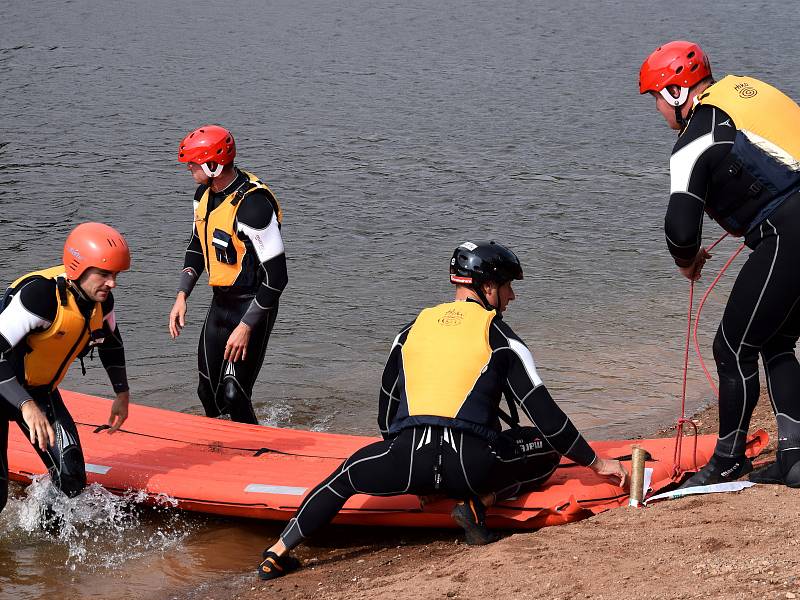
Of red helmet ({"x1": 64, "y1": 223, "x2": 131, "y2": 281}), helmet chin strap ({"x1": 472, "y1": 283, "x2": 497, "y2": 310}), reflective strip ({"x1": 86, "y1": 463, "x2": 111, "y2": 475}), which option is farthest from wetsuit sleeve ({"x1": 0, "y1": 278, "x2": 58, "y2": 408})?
helmet chin strap ({"x1": 472, "y1": 283, "x2": 497, "y2": 310})

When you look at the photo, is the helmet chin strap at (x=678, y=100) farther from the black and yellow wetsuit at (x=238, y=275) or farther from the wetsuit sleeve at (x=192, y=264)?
the wetsuit sleeve at (x=192, y=264)

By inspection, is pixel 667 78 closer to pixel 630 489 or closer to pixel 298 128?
pixel 630 489

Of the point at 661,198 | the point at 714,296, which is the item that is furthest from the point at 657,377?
the point at 661,198

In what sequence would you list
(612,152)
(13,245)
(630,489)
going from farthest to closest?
(612,152), (13,245), (630,489)

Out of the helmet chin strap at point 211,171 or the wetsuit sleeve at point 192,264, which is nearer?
the helmet chin strap at point 211,171

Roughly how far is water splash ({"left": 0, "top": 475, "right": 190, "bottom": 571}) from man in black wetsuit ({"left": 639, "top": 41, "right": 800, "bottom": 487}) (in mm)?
3025

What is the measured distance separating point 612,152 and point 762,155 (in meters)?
12.9

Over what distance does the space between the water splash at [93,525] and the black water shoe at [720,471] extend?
8.91 feet

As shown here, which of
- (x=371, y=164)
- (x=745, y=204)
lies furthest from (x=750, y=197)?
(x=371, y=164)

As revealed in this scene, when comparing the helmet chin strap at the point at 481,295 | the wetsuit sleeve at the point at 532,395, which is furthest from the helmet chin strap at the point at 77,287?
the wetsuit sleeve at the point at 532,395

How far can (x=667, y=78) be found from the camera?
5219 millimetres

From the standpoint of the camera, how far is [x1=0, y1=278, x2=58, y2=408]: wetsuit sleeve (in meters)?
5.38

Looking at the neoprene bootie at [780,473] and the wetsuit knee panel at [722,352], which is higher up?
the wetsuit knee panel at [722,352]

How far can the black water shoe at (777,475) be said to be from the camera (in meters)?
5.20
